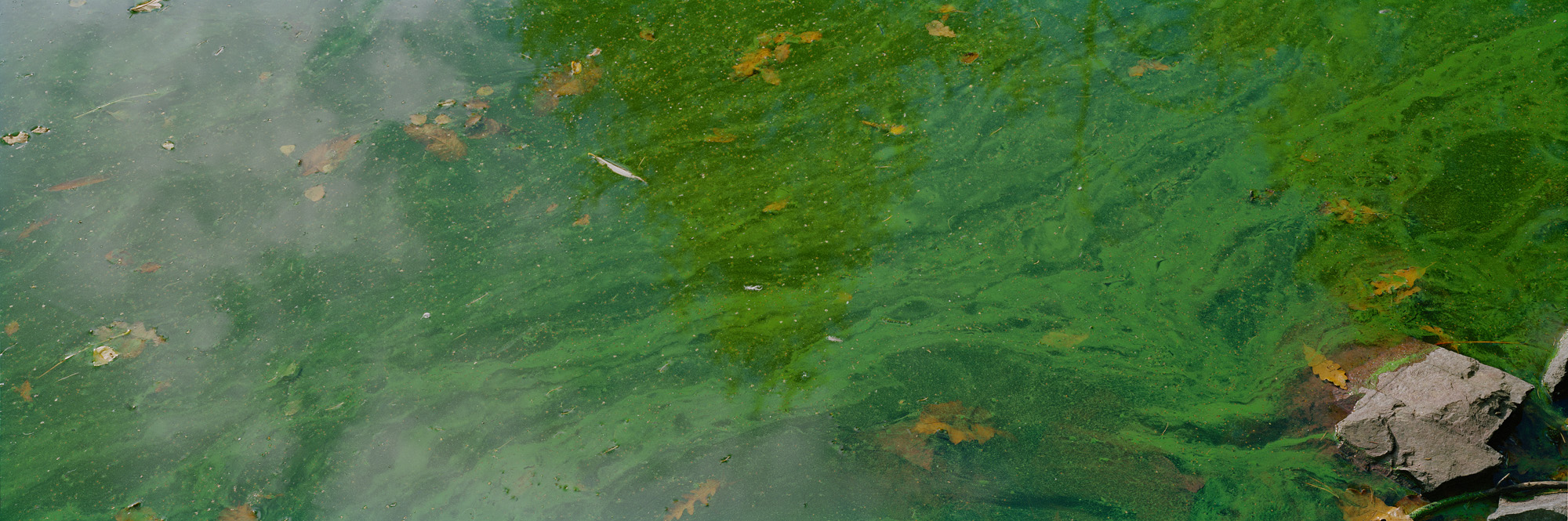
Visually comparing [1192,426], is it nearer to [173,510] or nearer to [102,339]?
[173,510]

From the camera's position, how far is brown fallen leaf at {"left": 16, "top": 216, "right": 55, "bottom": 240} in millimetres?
2678

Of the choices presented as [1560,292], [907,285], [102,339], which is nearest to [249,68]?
[102,339]

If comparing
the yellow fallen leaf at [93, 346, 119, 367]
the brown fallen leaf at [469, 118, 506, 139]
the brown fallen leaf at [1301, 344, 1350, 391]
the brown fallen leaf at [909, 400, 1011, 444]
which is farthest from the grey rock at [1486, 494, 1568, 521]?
the yellow fallen leaf at [93, 346, 119, 367]

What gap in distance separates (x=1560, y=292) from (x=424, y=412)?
3.36 m

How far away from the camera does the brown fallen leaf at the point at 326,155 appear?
282 centimetres

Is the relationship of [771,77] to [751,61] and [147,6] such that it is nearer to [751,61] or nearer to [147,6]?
[751,61]

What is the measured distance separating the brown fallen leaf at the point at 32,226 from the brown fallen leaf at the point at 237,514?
4.01 feet

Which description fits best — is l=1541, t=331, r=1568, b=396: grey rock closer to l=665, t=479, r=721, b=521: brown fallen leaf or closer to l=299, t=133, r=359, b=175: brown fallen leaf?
l=665, t=479, r=721, b=521: brown fallen leaf

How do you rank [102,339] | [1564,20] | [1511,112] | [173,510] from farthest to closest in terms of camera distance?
[1564,20]
[1511,112]
[102,339]
[173,510]

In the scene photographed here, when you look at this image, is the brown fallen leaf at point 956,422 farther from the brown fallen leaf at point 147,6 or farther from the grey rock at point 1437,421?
the brown fallen leaf at point 147,6

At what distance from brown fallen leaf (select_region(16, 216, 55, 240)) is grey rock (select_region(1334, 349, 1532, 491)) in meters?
4.00

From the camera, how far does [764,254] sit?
8.62 ft

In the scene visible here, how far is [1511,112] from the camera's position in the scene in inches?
110

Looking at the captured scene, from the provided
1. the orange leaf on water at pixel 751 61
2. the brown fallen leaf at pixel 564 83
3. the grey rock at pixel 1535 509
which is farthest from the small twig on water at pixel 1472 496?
the brown fallen leaf at pixel 564 83
